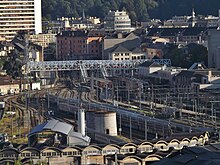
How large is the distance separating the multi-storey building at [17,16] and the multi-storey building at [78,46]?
385cm

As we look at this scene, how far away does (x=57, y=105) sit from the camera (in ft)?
77.6

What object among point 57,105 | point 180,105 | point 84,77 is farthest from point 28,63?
point 180,105

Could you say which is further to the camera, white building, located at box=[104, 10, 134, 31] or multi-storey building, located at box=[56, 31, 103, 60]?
white building, located at box=[104, 10, 134, 31]

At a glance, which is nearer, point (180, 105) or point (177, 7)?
point (180, 105)

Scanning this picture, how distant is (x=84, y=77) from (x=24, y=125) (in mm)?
11482

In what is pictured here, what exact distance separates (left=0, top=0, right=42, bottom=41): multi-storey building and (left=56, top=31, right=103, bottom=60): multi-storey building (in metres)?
3.85

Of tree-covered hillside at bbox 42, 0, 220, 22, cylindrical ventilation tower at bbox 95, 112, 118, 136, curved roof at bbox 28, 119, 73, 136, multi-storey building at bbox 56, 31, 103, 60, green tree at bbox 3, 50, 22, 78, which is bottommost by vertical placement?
cylindrical ventilation tower at bbox 95, 112, 118, 136

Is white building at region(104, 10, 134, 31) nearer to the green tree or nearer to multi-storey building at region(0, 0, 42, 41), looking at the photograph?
multi-storey building at region(0, 0, 42, 41)

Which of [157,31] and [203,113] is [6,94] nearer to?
[203,113]

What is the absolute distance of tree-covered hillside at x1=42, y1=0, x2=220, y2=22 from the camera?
54.8 meters

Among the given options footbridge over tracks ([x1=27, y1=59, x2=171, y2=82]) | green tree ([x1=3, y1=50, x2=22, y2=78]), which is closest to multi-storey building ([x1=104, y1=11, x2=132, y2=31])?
footbridge over tracks ([x1=27, y1=59, x2=171, y2=82])

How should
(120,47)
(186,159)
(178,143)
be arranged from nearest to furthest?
(186,159)
(178,143)
(120,47)

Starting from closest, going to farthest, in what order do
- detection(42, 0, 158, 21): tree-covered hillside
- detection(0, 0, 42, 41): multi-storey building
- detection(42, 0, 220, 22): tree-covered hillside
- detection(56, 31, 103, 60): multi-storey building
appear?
detection(56, 31, 103, 60): multi-storey building < detection(0, 0, 42, 41): multi-storey building < detection(42, 0, 158, 21): tree-covered hillside < detection(42, 0, 220, 22): tree-covered hillside

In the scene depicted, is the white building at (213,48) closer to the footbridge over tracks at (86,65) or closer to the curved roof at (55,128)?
the footbridge over tracks at (86,65)
